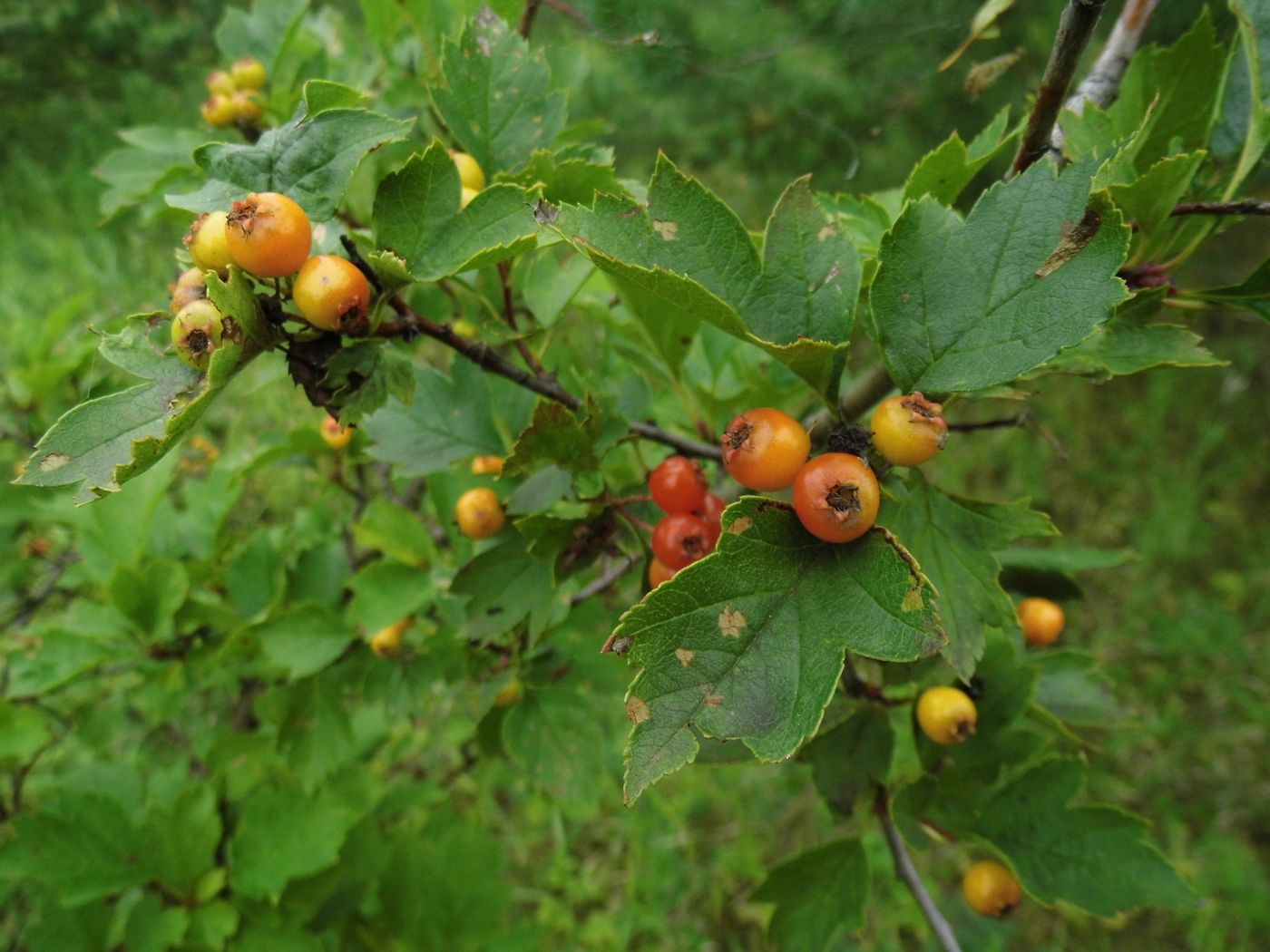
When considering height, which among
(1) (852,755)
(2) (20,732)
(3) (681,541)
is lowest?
(2) (20,732)

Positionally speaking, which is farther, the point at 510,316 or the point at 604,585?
the point at 604,585

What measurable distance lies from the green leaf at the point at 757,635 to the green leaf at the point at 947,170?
503mm

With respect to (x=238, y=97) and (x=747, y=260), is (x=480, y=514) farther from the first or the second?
(x=238, y=97)

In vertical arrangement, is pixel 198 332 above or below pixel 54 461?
above

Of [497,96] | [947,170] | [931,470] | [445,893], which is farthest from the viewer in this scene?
[931,470]

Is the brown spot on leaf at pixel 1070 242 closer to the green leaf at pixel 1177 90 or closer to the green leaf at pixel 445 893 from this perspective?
the green leaf at pixel 1177 90

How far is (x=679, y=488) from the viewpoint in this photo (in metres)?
1.18

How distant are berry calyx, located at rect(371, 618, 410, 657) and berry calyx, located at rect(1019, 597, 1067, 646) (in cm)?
126

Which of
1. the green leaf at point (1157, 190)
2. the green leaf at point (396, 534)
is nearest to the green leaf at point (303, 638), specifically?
the green leaf at point (396, 534)

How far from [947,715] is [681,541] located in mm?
586

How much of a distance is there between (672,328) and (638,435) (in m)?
0.18

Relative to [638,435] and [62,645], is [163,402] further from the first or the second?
[62,645]

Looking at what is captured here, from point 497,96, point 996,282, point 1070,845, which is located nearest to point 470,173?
point 497,96

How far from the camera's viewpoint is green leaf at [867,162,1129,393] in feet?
2.84
